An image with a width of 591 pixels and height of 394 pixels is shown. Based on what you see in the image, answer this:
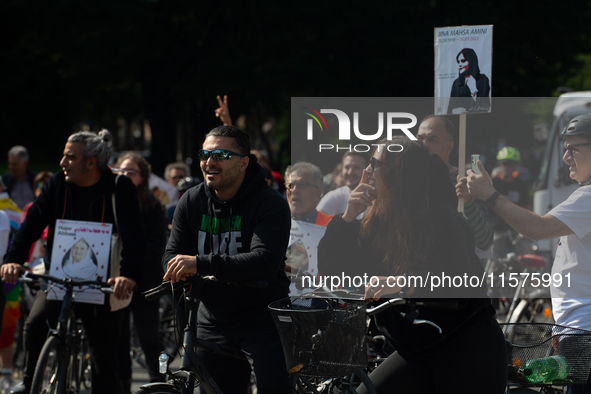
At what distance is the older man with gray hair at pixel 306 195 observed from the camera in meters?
3.85

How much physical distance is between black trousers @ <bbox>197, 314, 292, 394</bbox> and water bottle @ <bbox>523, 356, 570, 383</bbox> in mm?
1071

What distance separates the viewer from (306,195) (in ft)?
13.8

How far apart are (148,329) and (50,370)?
3.67 ft

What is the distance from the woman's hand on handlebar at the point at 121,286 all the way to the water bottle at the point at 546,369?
7.36ft

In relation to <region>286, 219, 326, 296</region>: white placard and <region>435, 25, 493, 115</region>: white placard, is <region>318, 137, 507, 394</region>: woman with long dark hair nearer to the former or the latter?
<region>435, 25, 493, 115</region>: white placard

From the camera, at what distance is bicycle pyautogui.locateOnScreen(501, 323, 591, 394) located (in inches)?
118

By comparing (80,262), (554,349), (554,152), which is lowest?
(554,349)

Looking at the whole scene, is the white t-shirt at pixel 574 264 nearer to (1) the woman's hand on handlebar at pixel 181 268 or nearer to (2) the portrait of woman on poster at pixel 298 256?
(2) the portrait of woman on poster at pixel 298 256

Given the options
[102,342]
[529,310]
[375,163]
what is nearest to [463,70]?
[375,163]

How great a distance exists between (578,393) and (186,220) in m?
1.99

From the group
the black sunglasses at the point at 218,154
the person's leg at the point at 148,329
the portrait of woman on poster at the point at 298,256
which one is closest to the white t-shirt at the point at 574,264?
the portrait of woman on poster at the point at 298,256

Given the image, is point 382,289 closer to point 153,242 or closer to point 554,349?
point 554,349

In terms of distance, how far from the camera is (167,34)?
20500 mm

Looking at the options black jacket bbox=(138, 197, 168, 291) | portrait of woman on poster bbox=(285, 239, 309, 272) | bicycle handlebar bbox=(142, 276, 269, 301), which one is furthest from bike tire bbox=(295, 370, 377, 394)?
black jacket bbox=(138, 197, 168, 291)
